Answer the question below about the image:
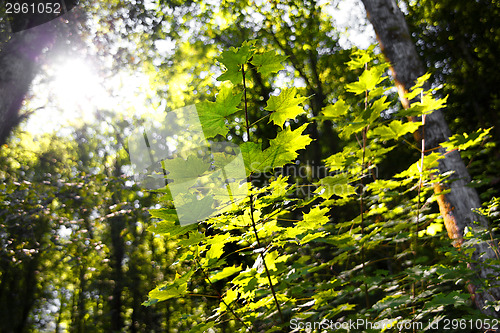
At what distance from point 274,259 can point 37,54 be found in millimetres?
4882

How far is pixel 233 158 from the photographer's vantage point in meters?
0.83

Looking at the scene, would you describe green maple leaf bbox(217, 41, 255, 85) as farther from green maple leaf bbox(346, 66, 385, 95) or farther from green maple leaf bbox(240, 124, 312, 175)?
green maple leaf bbox(346, 66, 385, 95)

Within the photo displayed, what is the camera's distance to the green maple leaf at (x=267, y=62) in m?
0.80

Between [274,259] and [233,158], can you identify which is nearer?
[233,158]

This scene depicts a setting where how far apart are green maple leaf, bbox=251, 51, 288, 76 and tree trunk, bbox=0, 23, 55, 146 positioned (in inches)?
168

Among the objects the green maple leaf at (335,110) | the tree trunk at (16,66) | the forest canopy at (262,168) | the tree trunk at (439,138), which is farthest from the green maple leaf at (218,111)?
the tree trunk at (16,66)

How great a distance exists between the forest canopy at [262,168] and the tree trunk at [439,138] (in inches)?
0.6

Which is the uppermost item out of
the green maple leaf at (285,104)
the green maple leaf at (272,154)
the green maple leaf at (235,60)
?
the green maple leaf at (235,60)

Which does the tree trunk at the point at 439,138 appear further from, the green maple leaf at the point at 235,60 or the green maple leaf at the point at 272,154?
the green maple leaf at the point at 235,60

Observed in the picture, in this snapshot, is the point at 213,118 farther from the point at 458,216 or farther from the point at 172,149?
the point at 458,216

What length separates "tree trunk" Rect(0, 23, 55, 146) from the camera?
3.72 metres

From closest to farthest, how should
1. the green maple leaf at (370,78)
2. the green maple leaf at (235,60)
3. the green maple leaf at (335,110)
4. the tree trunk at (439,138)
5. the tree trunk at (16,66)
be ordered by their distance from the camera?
1. the green maple leaf at (235,60)
2. the green maple leaf at (370,78)
3. the green maple leaf at (335,110)
4. the tree trunk at (439,138)
5. the tree trunk at (16,66)

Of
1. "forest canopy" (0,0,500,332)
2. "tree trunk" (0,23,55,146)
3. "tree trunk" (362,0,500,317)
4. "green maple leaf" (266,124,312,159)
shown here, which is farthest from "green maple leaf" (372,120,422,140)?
"tree trunk" (0,23,55,146)

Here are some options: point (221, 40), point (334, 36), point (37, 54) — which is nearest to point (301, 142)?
point (37, 54)
